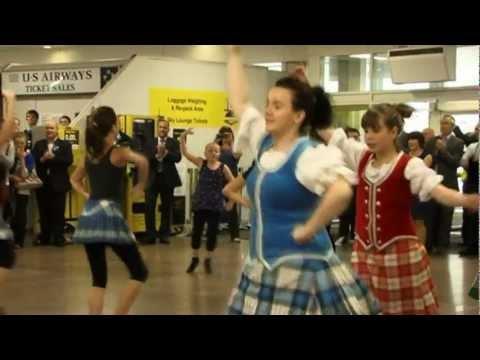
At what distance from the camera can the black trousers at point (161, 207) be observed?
12297 millimetres

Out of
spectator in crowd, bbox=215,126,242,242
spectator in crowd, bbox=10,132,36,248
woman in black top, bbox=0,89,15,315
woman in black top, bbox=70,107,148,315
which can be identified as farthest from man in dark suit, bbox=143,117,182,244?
woman in black top, bbox=0,89,15,315

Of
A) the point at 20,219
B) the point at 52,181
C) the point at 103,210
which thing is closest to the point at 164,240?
the point at 52,181

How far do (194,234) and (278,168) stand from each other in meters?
5.87

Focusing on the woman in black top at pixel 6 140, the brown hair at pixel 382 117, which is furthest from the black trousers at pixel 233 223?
the brown hair at pixel 382 117

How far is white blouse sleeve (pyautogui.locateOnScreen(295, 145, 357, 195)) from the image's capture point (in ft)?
10.1

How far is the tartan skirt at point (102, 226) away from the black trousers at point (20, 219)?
6434 mm

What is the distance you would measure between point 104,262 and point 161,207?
734 centimetres

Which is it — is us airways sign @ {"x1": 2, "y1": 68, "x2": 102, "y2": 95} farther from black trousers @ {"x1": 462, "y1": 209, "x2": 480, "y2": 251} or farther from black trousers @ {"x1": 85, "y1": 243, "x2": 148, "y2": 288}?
black trousers @ {"x1": 85, "y1": 243, "x2": 148, "y2": 288}

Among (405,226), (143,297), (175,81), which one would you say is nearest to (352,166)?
(405,226)

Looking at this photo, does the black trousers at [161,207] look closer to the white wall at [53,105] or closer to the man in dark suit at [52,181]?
the man in dark suit at [52,181]

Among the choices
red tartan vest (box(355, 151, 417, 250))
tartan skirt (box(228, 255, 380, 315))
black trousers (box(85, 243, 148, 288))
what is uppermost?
red tartan vest (box(355, 151, 417, 250))

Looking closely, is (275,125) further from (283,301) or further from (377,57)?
(377,57)

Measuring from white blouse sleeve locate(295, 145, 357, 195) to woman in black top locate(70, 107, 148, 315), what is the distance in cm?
232
